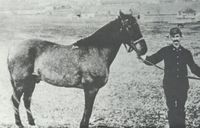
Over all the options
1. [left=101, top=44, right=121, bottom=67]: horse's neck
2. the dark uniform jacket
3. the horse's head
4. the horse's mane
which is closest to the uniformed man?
the dark uniform jacket

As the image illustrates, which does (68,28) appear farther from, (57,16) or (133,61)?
(133,61)

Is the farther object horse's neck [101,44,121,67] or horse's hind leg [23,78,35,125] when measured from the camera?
horse's hind leg [23,78,35,125]

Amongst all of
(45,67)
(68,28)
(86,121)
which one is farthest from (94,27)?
(86,121)

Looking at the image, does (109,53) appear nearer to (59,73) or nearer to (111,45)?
(111,45)

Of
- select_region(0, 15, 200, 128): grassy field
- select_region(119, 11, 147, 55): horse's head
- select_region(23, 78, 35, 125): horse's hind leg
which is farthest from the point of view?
select_region(23, 78, 35, 125): horse's hind leg

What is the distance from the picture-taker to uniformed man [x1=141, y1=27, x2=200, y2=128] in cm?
495

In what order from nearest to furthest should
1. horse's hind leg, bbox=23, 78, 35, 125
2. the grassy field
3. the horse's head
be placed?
the horse's head → the grassy field → horse's hind leg, bbox=23, 78, 35, 125

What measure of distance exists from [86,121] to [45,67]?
0.67m

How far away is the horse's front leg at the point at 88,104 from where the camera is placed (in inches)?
196

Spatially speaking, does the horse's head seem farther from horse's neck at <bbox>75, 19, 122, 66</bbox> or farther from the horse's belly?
the horse's belly

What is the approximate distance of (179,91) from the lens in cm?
498

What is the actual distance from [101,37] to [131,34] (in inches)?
11.5

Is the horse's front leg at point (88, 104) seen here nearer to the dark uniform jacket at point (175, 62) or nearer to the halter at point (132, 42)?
the halter at point (132, 42)

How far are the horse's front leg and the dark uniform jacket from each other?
61 cm
